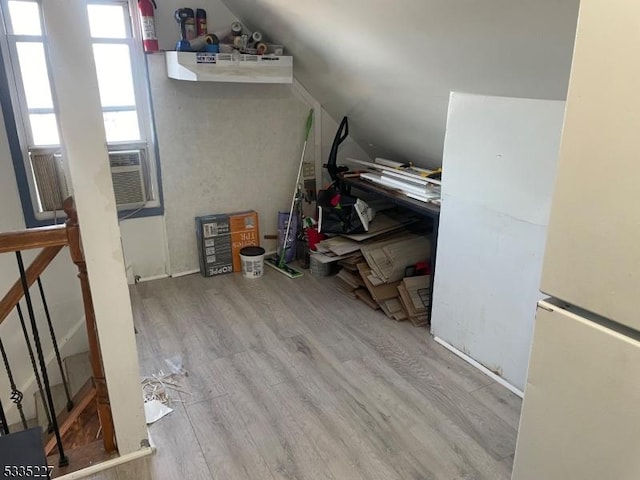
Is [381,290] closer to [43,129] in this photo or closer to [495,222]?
[495,222]

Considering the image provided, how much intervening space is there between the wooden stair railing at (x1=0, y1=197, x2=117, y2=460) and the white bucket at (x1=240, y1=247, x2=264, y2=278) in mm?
1753

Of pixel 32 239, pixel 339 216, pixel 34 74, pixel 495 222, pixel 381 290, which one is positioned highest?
pixel 34 74

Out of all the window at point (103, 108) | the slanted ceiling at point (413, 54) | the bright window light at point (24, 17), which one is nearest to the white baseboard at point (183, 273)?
the window at point (103, 108)

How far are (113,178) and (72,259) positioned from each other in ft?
5.61

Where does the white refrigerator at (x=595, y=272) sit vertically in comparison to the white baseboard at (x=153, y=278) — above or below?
above

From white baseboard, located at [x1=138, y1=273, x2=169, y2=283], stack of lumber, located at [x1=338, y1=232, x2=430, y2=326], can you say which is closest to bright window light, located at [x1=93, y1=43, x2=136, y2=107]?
white baseboard, located at [x1=138, y1=273, x2=169, y2=283]

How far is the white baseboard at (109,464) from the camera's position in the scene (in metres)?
1.83

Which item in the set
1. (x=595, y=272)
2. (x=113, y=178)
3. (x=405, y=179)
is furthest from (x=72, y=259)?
(x=405, y=179)

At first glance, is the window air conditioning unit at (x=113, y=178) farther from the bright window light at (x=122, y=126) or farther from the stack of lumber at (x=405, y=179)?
the stack of lumber at (x=405, y=179)

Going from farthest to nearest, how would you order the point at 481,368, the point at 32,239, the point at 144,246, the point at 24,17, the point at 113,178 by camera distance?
the point at 144,246, the point at 113,178, the point at 24,17, the point at 481,368, the point at 32,239

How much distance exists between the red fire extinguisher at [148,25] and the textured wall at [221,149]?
4.9 inches

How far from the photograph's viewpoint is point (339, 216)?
10.9ft

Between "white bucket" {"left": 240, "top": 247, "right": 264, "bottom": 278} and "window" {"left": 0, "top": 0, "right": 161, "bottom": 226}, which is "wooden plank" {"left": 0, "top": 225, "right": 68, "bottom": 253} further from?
"white bucket" {"left": 240, "top": 247, "right": 264, "bottom": 278}

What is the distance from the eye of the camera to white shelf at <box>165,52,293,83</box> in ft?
9.70
